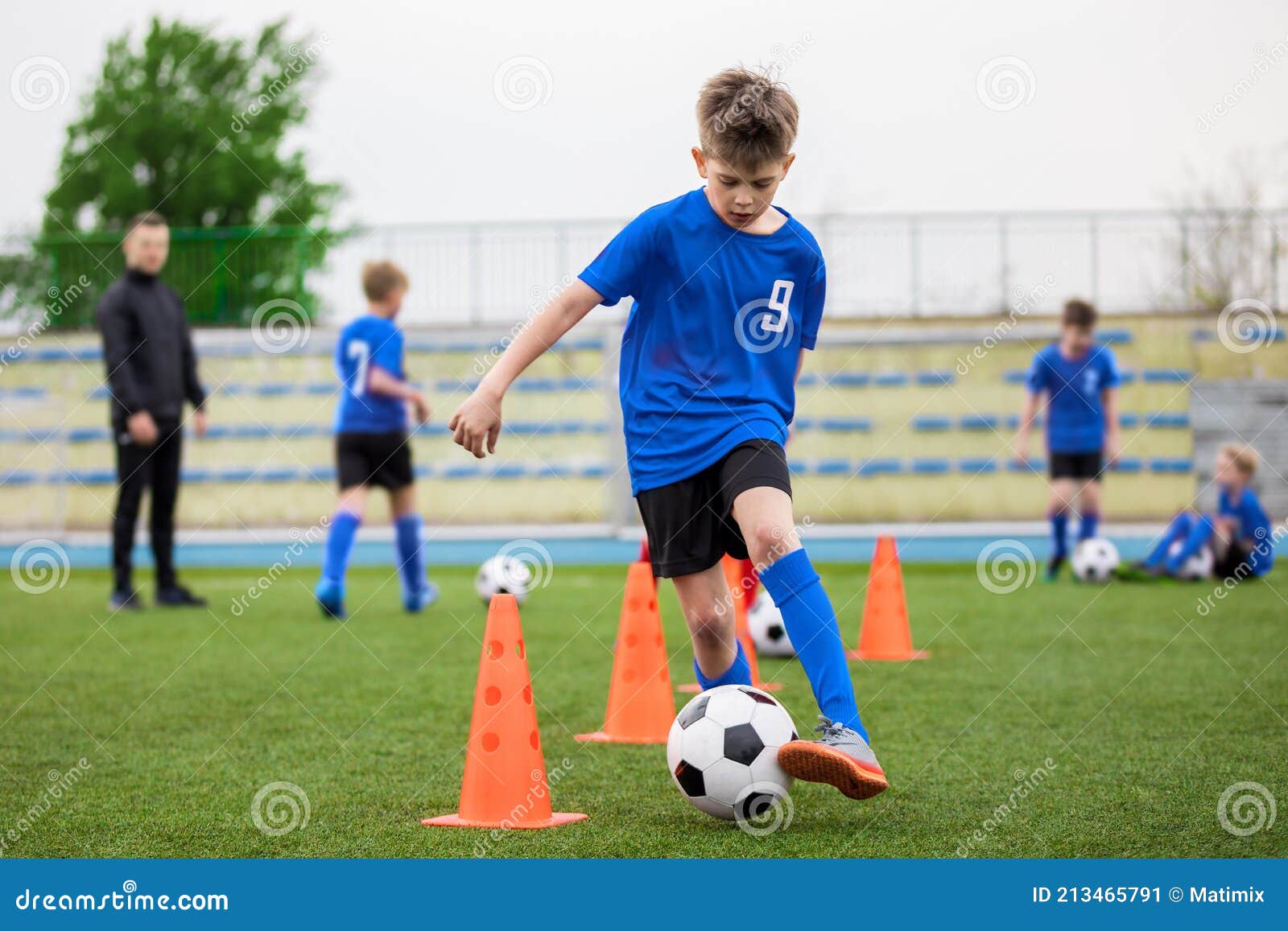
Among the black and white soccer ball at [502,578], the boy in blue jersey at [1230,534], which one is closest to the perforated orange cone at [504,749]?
the black and white soccer ball at [502,578]

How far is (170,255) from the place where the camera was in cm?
2084

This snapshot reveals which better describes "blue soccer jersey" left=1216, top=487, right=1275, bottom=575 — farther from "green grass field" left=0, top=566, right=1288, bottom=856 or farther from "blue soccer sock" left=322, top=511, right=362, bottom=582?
"blue soccer sock" left=322, top=511, right=362, bottom=582

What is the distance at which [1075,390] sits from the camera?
1082 cm

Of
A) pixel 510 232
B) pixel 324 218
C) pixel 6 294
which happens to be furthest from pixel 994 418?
pixel 324 218

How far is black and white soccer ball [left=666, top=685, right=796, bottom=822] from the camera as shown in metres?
3.40

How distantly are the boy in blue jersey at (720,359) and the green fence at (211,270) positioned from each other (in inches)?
614

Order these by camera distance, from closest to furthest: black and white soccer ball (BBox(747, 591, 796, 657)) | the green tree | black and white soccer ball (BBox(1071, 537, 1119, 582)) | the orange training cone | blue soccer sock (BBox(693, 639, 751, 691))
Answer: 1. blue soccer sock (BBox(693, 639, 751, 691))
2. the orange training cone
3. black and white soccer ball (BBox(747, 591, 796, 657))
4. black and white soccer ball (BBox(1071, 537, 1119, 582))
5. the green tree

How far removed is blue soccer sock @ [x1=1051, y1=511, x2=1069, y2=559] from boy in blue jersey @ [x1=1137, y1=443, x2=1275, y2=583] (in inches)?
25.7

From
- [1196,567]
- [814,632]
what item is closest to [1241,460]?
[1196,567]

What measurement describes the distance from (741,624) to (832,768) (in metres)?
2.73

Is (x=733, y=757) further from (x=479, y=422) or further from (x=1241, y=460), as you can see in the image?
(x=1241, y=460)

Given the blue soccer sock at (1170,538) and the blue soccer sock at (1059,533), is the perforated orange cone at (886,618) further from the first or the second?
the blue soccer sock at (1170,538)

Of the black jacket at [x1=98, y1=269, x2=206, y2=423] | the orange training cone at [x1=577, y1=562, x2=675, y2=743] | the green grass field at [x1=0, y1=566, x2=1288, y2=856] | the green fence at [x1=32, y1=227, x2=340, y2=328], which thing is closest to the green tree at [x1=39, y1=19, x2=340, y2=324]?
the green fence at [x1=32, y1=227, x2=340, y2=328]

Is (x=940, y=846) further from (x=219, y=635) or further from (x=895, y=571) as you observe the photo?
(x=219, y=635)
